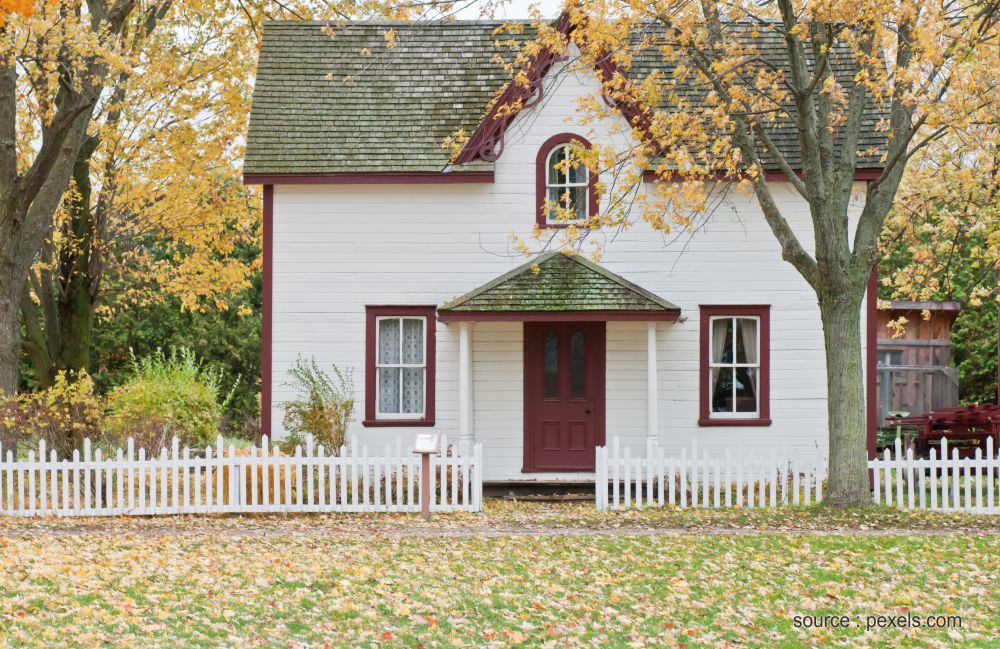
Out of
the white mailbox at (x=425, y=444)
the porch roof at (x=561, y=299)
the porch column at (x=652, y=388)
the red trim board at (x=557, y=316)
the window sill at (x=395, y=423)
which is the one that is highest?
the porch roof at (x=561, y=299)

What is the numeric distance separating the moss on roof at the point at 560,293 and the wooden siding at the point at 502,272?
0.61 m

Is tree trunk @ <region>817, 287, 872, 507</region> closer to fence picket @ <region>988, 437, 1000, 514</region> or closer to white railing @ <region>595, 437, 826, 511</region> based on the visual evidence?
white railing @ <region>595, 437, 826, 511</region>

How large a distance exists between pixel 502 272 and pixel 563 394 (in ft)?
7.38

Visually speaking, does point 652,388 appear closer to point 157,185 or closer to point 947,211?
point 947,211

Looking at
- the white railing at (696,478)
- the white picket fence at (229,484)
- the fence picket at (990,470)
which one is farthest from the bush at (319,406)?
the fence picket at (990,470)

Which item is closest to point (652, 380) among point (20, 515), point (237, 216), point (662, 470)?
point (662, 470)

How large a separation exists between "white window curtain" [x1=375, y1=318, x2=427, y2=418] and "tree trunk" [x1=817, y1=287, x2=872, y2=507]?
671 centimetres

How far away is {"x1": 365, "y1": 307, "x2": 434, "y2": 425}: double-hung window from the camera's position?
1852 centimetres

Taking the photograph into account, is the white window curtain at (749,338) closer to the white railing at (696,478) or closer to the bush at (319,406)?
the white railing at (696,478)

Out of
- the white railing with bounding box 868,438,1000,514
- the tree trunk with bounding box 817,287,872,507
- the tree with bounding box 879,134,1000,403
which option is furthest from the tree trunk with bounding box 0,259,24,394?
the tree with bounding box 879,134,1000,403

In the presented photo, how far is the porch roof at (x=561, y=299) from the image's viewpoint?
1744 cm

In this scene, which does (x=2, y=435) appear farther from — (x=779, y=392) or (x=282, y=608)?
(x=779, y=392)

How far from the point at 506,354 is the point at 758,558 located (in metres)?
7.64

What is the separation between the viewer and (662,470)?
16016 mm
